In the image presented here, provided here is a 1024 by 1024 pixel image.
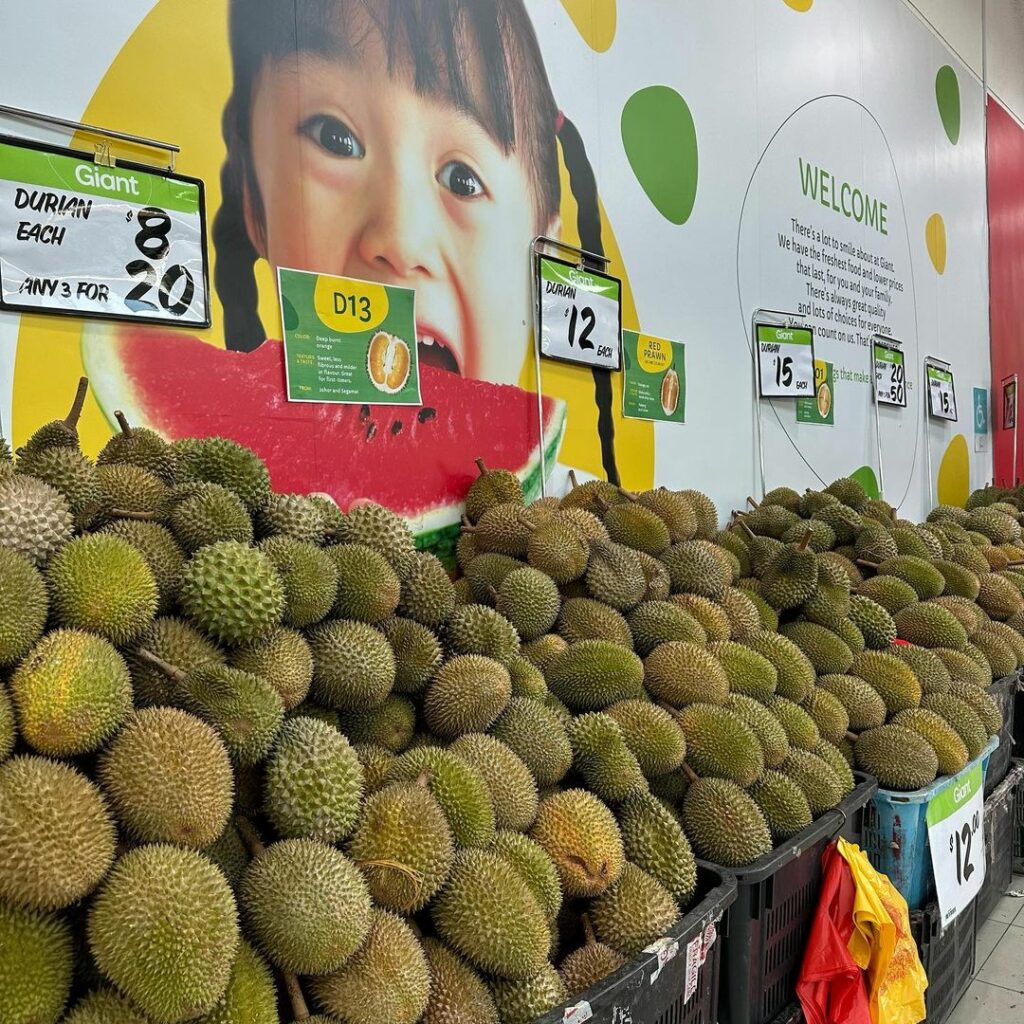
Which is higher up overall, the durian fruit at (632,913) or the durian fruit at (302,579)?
the durian fruit at (302,579)

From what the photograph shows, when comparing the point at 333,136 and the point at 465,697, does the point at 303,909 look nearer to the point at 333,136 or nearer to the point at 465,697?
the point at 465,697

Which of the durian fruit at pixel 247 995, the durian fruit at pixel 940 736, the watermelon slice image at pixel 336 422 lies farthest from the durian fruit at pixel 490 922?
the durian fruit at pixel 940 736

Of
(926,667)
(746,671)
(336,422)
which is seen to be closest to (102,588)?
(336,422)

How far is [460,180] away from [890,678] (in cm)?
209

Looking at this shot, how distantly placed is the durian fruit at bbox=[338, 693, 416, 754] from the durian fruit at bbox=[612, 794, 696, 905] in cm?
46

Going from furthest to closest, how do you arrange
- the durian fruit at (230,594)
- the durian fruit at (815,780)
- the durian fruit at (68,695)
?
the durian fruit at (815,780) < the durian fruit at (230,594) < the durian fruit at (68,695)

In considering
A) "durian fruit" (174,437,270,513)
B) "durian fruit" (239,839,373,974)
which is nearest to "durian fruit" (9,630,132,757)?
"durian fruit" (239,839,373,974)

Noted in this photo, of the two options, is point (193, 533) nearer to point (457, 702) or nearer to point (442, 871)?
point (457, 702)

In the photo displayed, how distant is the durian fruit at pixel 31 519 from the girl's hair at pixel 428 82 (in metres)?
1.03

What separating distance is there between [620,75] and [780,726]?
2717mm

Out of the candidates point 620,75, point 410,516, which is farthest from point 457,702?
point 620,75

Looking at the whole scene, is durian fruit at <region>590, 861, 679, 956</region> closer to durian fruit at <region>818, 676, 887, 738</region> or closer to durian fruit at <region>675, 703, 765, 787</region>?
durian fruit at <region>675, 703, 765, 787</region>

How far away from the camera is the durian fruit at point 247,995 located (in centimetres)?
94

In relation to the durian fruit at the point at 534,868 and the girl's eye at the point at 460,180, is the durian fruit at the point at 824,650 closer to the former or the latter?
the durian fruit at the point at 534,868
